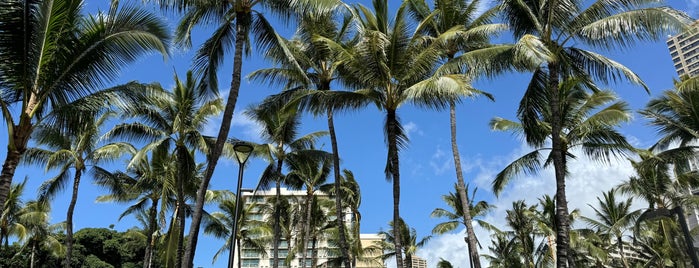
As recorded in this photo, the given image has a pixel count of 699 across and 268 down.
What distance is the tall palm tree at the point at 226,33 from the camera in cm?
1197

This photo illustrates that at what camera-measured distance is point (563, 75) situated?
49.8 feet

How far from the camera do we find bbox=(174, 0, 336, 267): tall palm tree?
11969 mm

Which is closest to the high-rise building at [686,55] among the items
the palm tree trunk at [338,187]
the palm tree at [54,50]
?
the palm tree trunk at [338,187]

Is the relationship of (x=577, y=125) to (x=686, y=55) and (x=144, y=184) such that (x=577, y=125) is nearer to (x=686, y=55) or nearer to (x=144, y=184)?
(x=144, y=184)

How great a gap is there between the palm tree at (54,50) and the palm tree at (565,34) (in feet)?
28.9

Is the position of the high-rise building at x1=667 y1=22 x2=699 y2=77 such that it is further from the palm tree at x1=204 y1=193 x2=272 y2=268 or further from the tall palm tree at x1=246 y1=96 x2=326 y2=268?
the tall palm tree at x1=246 y1=96 x2=326 y2=268

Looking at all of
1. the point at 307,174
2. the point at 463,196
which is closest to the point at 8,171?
the point at 463,196

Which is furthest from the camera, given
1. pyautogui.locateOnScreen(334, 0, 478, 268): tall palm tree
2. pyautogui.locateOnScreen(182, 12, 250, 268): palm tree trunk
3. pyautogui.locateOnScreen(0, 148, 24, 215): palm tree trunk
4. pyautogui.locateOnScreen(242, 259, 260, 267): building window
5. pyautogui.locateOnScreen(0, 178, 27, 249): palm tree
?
pyautogui.locateOnScreen(242, 259, 260, 267): building window

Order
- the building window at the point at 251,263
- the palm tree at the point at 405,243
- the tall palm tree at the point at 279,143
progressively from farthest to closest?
the building window at the point at 251,263 < the palm tree at the point at 405,243 < the tall palm tree at the point at 279,143

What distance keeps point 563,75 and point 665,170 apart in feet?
36.1

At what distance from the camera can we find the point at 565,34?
1354 centimetres

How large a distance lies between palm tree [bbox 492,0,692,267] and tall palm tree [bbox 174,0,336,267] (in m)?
5.93

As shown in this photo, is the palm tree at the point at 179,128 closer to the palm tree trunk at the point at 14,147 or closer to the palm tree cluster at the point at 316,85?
the palm tree cluster at the point at 316,85

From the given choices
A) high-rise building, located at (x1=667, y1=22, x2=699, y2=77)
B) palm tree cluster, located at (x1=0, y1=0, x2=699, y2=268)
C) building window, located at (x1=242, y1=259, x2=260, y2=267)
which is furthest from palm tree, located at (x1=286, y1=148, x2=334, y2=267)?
high-rise building, located at (x1=667, y1=22, x2=699, y2=77)
